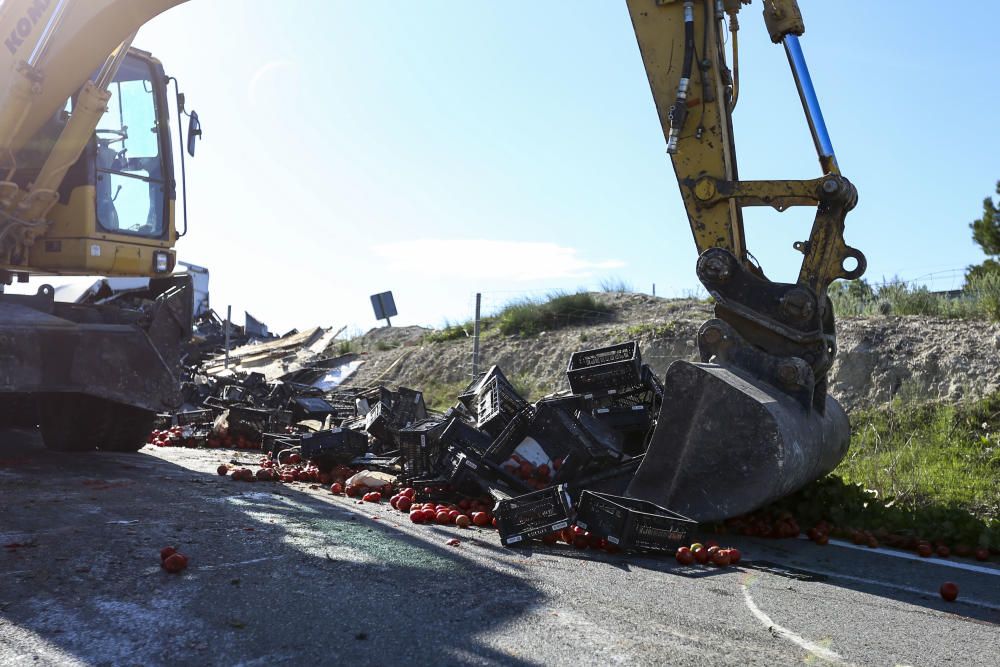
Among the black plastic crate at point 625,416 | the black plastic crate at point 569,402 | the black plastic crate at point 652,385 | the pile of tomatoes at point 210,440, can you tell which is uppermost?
the black plastic crate at point 652,385

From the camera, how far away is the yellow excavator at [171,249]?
6.29 metres

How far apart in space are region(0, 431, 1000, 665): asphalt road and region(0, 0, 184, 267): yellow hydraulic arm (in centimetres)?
322

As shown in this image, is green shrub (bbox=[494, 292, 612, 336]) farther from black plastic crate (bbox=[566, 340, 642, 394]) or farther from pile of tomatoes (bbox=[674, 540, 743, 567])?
pile of tomatoes (bbox=[674, 540, 743, 567])

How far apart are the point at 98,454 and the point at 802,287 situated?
7.64 m

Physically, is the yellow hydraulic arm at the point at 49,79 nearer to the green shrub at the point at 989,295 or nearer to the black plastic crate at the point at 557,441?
the black plastic crate at the point at 557,441

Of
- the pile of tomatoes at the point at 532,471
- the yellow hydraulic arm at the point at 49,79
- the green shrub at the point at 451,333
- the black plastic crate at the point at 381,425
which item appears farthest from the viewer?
the green shrub at the point at 451,333

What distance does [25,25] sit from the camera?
27.7 feet

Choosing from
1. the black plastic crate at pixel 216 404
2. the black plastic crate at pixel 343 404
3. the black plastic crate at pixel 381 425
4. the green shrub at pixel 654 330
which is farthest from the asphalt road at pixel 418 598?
the green shrub at pixel 654 330

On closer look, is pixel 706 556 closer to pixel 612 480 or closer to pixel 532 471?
pixel 612 480

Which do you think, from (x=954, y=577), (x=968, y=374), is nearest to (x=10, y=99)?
(x=954, y=577)

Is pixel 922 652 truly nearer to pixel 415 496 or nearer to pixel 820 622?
pixel 820 622

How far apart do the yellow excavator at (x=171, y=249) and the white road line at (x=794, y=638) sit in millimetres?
1603

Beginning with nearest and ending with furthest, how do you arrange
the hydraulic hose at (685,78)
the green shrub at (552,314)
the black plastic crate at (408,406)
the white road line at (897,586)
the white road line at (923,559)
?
1. the white road line at (897,586)
2. the white road line at (923,559)
3. the hydraulic hose at (685,78)
4. the black plastic crate at (408,406)
5. the green shrub at (552,314)

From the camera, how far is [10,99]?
830 centimetres
